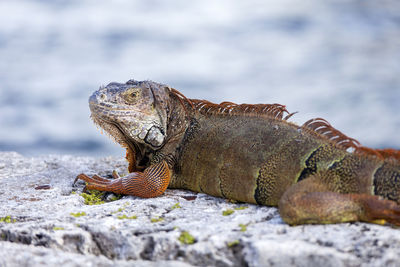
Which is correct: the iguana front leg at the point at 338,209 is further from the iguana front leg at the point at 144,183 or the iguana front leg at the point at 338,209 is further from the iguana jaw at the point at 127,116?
the iguana jaw at the point at 127,116

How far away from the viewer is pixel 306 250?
3.23 metres

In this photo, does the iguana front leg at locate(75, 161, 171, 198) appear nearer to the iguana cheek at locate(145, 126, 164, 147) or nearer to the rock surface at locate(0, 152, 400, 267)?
the rock surface at locate(0, 152, 400, 267)

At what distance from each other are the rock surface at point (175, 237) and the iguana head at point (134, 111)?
0.83 metres

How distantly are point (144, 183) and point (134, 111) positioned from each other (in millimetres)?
861

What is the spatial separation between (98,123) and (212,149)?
1444 millimetres

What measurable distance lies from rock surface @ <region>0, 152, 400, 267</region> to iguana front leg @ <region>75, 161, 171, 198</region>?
13 centimetres

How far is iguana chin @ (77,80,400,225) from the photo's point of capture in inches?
151

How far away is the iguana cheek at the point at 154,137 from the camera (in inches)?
207

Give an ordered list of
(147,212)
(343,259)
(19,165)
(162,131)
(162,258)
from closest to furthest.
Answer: (343,259), (162,258), (147,212), (162,131), (19,165)

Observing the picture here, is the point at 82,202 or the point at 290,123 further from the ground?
the point at 290,123

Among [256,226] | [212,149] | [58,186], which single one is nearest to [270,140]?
[212,149]

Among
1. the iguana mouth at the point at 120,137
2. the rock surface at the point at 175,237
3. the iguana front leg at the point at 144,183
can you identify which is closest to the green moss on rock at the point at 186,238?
the rock surface at the point at 175,237

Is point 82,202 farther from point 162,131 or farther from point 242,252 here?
point 242,252

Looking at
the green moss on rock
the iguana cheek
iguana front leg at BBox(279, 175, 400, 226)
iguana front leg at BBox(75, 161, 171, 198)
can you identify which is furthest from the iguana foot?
the iguana cheek
